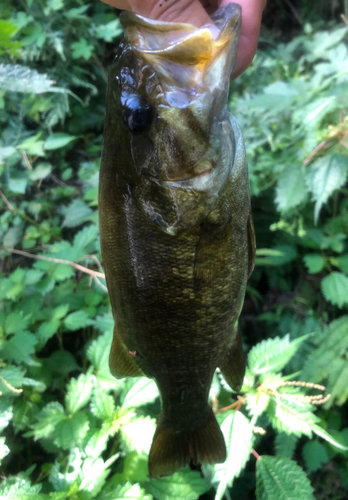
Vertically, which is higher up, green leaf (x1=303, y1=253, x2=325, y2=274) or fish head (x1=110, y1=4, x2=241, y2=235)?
fish head (x1=110, y1=4, x2=241, y2=235)

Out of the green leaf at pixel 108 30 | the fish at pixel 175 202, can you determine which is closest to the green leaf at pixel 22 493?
the fish at pixel 175 202

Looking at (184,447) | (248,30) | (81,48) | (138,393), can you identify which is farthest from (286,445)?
(81,48)

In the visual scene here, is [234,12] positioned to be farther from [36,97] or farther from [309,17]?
[309,17]

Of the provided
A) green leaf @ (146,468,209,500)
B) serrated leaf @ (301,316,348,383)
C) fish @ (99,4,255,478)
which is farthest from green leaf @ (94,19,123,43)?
green leaf @ (146,468,209,500)

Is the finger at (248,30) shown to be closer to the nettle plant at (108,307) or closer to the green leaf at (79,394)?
the nettle plant at (108,307)

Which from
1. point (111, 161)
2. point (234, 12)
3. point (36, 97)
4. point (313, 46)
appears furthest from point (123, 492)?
point (313, 46)

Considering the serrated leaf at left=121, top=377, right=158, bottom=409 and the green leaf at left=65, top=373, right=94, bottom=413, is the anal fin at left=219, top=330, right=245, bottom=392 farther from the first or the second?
the green leaf at left=65, top=373, right=94, bottom=413
